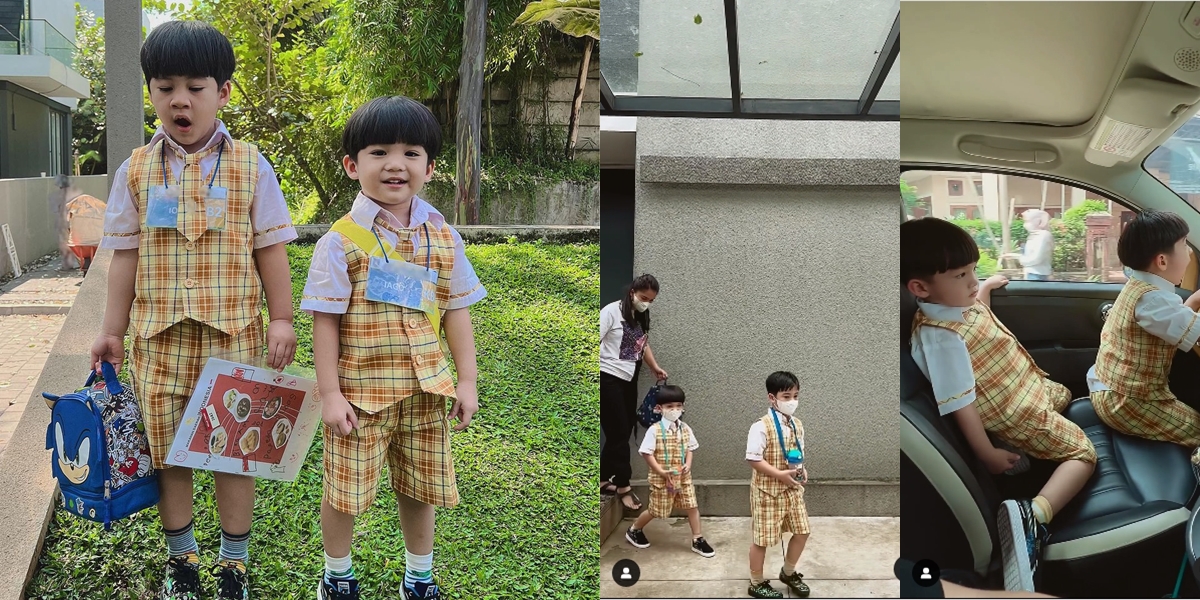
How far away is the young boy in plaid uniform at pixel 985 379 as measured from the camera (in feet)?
8.04

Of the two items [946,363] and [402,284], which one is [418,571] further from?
[946,363]

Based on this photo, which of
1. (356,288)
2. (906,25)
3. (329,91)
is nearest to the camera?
(356,288)

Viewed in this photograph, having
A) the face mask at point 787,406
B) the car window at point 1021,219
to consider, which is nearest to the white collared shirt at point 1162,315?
the car window at point 1021,219

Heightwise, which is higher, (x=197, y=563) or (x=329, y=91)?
(x=329, y=91)

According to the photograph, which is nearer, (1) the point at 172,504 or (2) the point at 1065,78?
(1) the point at 172,504

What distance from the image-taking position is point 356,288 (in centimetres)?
197

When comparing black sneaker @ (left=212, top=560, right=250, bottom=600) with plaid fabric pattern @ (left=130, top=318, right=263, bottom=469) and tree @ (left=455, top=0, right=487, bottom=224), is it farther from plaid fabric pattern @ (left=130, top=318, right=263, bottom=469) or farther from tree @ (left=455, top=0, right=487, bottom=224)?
tree @ (left=455, top=0, right=487, bottom=224)

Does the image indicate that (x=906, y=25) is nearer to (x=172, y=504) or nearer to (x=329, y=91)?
(x=329, y=91)

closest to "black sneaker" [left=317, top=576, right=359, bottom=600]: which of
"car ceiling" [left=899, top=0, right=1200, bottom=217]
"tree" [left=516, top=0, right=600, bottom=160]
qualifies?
"car ceiling" [left=899, top=0, right=1200, bottom=217]

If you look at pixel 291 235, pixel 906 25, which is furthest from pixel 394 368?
pixel 906 25

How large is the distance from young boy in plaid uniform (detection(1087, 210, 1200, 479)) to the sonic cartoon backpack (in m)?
2.51

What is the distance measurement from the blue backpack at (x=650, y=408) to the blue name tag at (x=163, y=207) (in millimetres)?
Result: 1269

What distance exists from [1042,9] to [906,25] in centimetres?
38

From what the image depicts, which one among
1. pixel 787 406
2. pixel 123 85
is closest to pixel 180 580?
pixel 123 85
